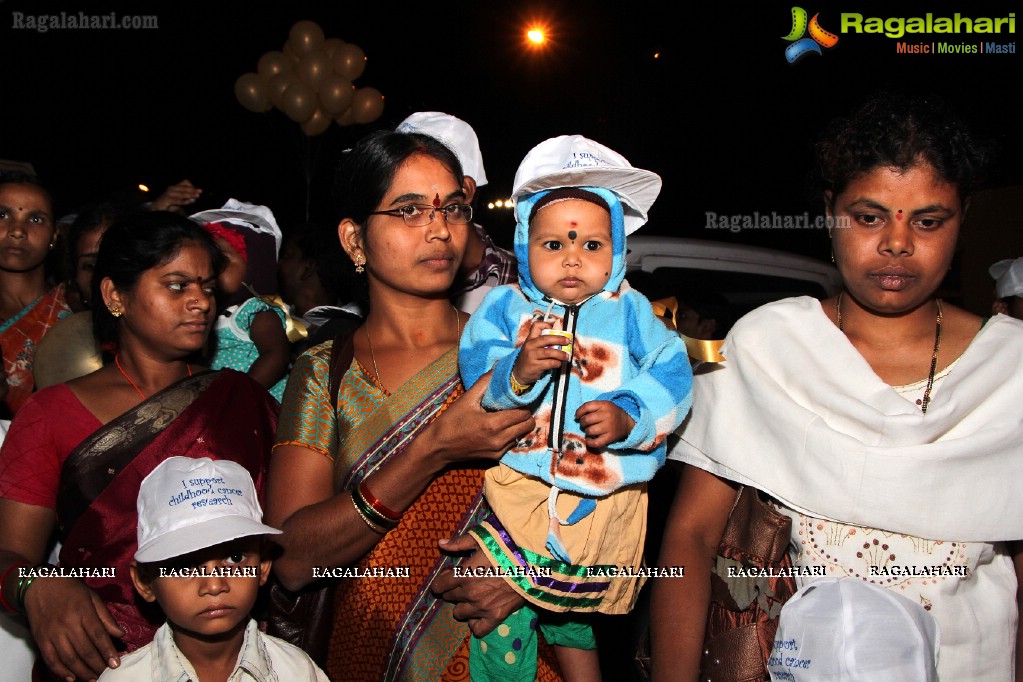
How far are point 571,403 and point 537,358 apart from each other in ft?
0.90

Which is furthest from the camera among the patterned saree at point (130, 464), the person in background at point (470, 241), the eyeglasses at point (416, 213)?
the person in background at point (470, 241)

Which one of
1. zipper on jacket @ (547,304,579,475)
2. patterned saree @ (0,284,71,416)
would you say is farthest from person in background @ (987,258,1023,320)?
patterned saree @ (0,284,71,416)

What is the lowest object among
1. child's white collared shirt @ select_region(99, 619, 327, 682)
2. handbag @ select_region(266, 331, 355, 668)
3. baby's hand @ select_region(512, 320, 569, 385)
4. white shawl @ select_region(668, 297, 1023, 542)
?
child's white collared shirt @ select_region(99, 619, 327, 682)

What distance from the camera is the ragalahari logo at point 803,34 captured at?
5.46 metres

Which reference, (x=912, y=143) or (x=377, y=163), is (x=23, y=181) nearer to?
(x=377, y=163)

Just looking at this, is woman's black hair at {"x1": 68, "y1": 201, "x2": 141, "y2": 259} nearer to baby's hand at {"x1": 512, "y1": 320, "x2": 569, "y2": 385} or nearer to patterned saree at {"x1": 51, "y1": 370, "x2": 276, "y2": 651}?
patterned saree at {"x1": 51, "y1": 370, "x2": 276, "y2": 651}

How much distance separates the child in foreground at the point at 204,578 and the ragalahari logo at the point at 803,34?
15.5 ft

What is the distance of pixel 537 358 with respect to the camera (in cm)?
187

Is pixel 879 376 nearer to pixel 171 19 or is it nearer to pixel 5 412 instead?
pixel 5 412

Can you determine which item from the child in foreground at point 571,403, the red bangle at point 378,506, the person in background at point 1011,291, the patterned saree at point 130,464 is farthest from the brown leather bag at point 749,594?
the person in background at point 1011,291

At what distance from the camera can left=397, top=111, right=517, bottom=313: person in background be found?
290cm

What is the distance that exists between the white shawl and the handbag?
3.38 feet

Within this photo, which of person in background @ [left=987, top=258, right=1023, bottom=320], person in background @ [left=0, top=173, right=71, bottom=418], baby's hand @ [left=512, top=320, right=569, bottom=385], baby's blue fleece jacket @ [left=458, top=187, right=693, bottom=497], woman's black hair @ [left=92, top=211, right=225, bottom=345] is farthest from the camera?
person in background @ [left=987, top=258, right=1023, bottom=320]

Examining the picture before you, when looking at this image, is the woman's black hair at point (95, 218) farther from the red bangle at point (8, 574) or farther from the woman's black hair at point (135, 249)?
the red bangle at point (8, 574)
